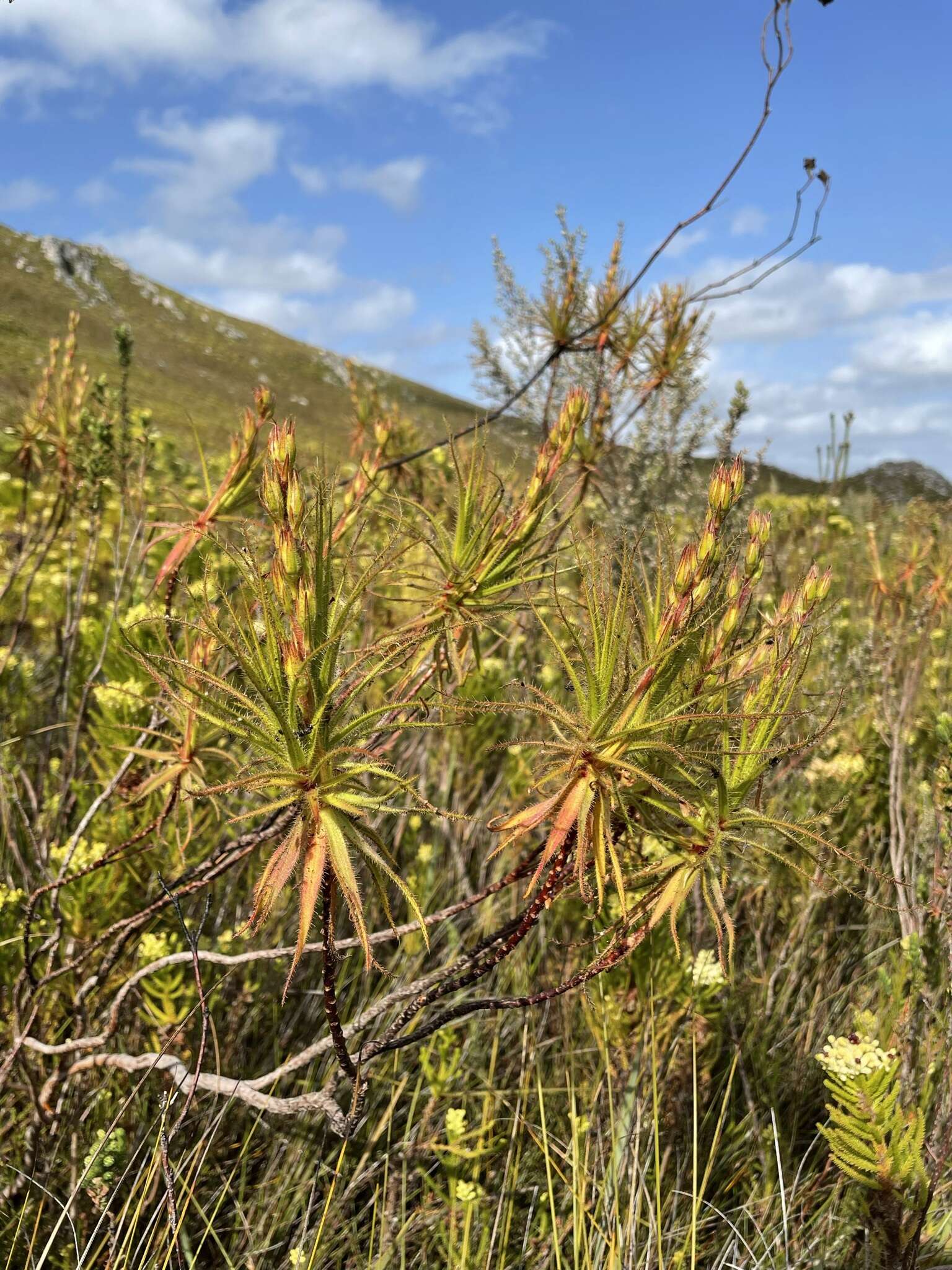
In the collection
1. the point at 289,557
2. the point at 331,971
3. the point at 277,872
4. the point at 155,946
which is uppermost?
the point at 289,557

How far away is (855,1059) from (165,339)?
85.6 meters

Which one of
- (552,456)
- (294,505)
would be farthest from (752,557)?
(294,505)

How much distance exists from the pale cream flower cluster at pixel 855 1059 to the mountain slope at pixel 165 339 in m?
51.2

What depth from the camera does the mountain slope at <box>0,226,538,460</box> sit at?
2298 inches

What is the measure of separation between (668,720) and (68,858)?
4.74 ft

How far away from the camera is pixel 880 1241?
144 cm

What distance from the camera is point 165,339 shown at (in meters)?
75.8

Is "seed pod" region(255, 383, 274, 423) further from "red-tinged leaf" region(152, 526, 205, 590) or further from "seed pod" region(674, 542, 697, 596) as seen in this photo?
"seed pod" region(674, 542, 697, 596)

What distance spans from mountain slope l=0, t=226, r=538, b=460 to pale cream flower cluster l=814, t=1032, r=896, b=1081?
168 ft

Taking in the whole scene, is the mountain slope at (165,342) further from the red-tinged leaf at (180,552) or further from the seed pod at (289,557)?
the seed pod at (289,557)

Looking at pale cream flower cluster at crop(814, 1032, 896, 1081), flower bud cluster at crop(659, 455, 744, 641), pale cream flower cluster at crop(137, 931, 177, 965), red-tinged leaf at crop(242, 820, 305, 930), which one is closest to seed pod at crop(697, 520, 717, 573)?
flower bud cluster at crop(659, 455, 744, 641)

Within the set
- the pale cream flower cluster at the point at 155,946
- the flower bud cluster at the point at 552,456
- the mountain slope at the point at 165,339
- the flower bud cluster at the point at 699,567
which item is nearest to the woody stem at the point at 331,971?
the flower bud cluster at the point at 699,567

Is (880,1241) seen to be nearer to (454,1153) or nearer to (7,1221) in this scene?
(454,1153)

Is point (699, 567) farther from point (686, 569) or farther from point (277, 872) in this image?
point (277, 872)
